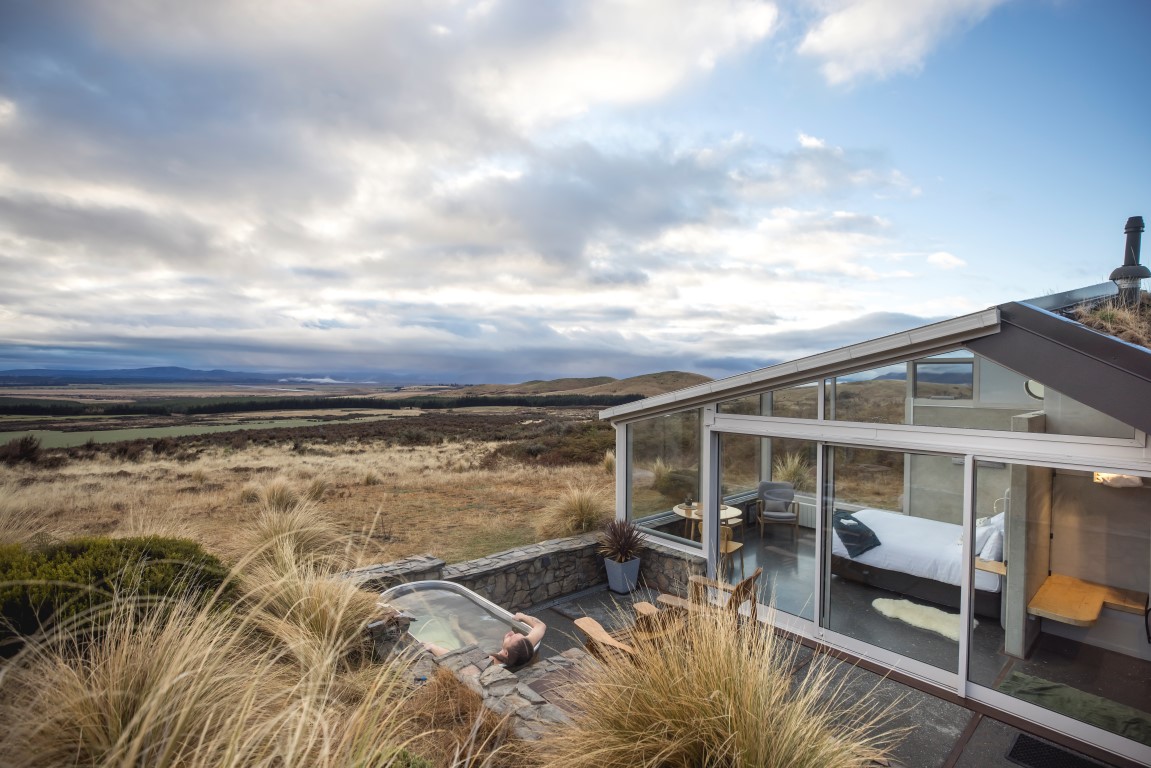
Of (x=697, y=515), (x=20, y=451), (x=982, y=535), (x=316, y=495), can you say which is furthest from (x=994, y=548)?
(x=20, y=451)

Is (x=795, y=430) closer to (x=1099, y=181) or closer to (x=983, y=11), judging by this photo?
(x=983, y=11)

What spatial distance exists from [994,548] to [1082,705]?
1.22 metres

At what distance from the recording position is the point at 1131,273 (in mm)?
8930

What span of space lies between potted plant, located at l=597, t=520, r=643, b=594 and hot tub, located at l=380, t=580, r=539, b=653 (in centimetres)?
215

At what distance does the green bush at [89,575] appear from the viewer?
2.99 meters

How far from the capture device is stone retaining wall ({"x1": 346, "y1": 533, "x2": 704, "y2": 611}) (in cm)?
624

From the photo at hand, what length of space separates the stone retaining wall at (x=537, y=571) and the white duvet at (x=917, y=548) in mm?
2055

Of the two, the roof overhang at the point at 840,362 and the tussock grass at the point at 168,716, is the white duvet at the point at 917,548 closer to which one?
the roof overhang at the point at 840,362

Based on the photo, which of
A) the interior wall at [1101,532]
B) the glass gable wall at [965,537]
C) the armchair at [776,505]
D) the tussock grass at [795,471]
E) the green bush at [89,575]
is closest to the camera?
the green bush at [89,575]

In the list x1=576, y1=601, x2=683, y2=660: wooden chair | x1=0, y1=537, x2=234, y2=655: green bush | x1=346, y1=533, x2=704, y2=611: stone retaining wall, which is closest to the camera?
x1=0, y1=537, x2=234, y2=655: green bush

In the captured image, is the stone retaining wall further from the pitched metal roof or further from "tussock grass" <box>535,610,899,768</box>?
"tussock grass" <box>535,610,899,768</box>

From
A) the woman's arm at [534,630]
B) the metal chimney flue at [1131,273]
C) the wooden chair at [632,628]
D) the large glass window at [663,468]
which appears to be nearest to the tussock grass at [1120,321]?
the metal chimney flue at [1131,273]

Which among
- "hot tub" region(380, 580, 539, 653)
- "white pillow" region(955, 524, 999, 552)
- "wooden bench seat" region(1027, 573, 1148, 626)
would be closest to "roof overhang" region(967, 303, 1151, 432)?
"white pillow" region(955, 524, 999, 552)

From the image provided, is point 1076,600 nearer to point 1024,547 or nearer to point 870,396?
point 1024,547
